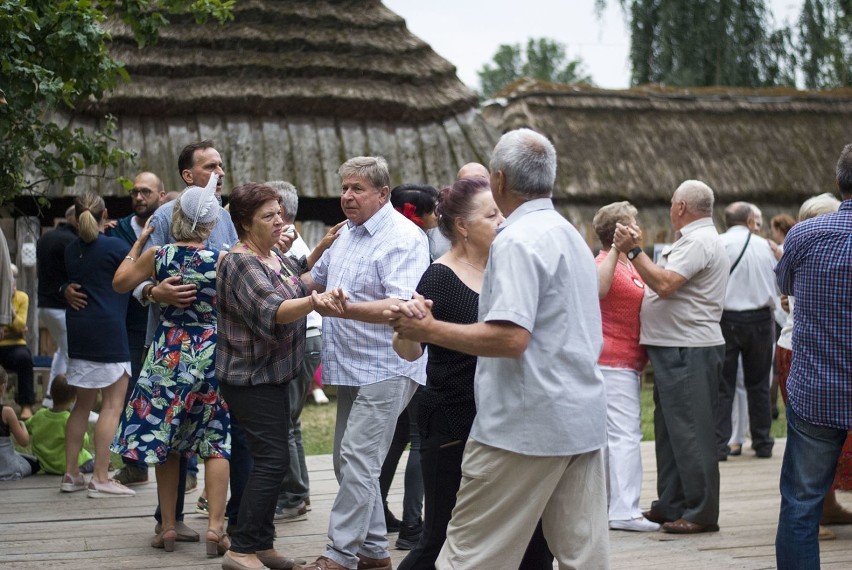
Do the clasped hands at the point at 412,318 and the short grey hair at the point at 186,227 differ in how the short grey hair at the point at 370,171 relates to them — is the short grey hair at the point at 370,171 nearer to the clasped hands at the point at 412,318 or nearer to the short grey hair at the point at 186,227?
the short grey hair at the point at 186,227

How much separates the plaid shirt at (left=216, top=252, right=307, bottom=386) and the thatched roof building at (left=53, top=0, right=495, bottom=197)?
8.86 m

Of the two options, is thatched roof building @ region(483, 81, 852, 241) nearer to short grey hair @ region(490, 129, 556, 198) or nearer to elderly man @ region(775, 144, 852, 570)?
elderly man @ region(775, 144, 852, 570)

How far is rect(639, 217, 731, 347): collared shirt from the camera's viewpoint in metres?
6.41

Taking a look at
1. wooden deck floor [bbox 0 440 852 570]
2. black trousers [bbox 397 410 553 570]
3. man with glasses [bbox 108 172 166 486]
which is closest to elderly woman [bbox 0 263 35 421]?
man with glasses [bbox 108 172 166 486]

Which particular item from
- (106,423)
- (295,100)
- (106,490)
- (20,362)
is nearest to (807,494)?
(106,423)

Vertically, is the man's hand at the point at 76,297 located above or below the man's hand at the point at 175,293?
below

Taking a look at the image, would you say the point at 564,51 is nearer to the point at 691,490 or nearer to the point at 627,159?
the point at 627,159

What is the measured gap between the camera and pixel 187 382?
5.68 meters

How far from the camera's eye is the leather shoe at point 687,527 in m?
6.43

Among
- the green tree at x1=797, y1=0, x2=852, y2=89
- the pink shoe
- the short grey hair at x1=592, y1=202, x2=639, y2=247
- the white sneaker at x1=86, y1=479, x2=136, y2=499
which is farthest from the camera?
the green tree at x1=797, y1=0, x2=852, y2=89

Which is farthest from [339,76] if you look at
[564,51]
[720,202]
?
[564,51]

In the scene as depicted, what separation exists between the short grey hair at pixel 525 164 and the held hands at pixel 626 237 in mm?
2307

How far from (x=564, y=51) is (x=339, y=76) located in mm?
43655

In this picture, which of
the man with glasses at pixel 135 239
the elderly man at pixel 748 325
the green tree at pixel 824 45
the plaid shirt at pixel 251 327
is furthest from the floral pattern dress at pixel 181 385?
the green tree at pixel 824 45
